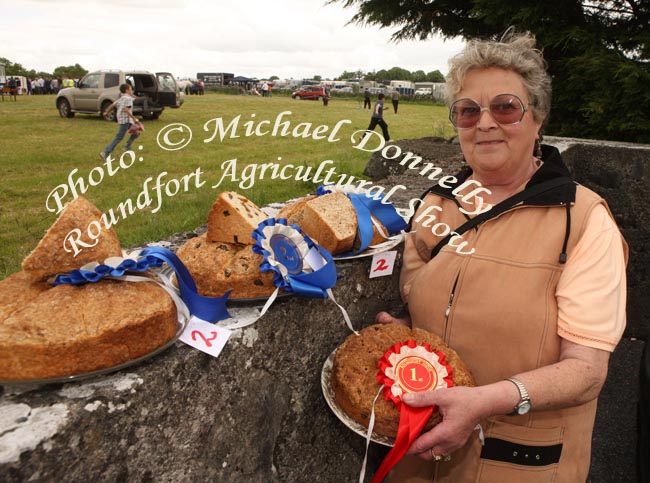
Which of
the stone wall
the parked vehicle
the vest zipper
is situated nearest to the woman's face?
the vest zipper

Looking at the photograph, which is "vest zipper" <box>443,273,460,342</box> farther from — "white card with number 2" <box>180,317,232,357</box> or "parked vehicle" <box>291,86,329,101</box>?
"parked vehicle" <box>291,86,329,101</box>

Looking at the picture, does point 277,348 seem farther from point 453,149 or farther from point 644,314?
point 453,149

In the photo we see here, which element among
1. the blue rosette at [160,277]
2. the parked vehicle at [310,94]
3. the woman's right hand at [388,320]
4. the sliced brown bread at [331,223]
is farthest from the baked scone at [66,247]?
the parked vehicle at [310,94]

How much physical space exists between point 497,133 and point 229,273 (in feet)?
3.83

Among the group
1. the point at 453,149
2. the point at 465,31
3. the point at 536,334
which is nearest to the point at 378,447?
the point at 536,334

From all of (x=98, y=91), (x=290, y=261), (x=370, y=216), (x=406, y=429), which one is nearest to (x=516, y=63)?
(x=370, y=216)

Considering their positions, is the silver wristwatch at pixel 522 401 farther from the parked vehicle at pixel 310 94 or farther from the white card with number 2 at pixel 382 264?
the parked vehicle at pixel 310 94

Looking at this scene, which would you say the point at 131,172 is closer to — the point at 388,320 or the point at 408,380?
the point at 388,320

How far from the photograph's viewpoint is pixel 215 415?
1.58 metres

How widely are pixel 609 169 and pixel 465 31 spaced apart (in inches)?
134

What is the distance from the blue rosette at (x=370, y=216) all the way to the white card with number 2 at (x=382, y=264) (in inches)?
3.8

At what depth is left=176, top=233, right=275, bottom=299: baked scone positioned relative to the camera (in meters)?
1.77

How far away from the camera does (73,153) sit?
36.3 ft

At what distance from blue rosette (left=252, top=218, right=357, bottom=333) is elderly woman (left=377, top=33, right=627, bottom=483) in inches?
19.6
